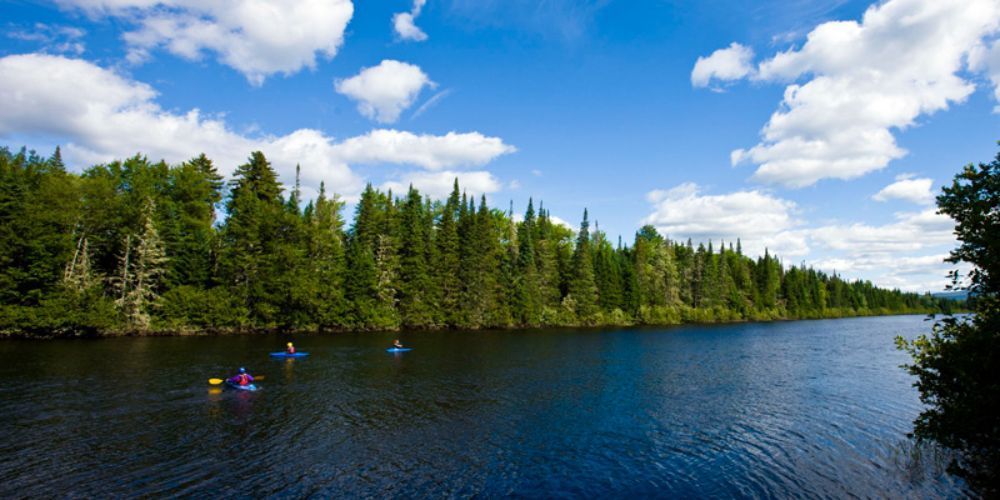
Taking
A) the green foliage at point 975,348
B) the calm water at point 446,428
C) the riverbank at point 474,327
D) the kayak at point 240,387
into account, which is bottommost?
the calm water at point 446,428

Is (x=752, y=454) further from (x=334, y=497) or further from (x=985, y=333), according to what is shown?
(x=334, y=497)

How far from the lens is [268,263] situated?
236 feet

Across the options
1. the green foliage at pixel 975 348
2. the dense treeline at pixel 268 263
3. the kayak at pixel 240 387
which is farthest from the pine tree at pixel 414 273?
the green foliage at pixel 975 348

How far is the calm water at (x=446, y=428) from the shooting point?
17.4m

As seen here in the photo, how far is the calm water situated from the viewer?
17.4 m

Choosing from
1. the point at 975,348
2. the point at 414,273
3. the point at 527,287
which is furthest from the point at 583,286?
the point at 975,348

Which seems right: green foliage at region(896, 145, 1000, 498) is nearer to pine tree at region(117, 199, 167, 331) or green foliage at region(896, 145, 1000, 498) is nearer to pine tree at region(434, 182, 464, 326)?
pine tree at region(117, 199, 167, 331)

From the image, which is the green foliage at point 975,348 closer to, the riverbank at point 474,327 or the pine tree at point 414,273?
the riverbank at point 474,327

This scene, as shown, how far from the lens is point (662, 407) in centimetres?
Result: 2920

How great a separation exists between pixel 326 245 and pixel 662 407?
63.0 m

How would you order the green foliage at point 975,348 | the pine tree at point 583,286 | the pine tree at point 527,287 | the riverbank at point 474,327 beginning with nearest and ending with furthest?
the green foliage at point 975,348 < the riverbank at point 474,327 < the pine tree at point 527,287 < the pine tree at point 583,286

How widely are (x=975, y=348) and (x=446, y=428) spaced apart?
778 inches

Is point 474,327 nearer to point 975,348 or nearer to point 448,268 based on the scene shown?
point 448,268

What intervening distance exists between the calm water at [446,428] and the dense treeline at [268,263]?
1721 centimetres
